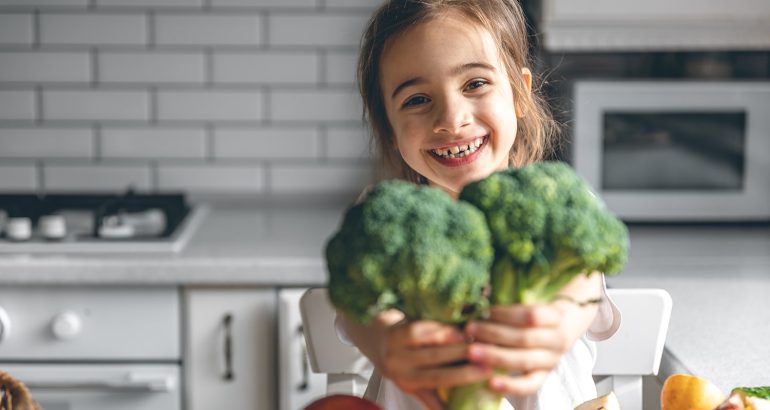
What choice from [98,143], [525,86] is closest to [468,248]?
[525,86]

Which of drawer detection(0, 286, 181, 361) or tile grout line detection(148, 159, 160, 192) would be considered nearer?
drawer detection(0, 286, 181, 361)

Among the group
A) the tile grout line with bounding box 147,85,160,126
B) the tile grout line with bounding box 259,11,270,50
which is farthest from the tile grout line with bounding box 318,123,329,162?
the tile grout line with bounding box 147,85,160,126

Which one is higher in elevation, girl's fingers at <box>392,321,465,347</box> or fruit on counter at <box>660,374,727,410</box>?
girl's fingers at <box>392,321,465,347</box>

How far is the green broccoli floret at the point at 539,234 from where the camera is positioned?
0.60 m

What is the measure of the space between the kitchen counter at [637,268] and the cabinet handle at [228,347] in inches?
3.0

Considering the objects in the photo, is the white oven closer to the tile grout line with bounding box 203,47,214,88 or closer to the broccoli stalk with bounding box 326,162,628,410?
the tile grout line with bounding box 203,47,214,88

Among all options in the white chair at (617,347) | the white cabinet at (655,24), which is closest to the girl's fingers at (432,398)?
the white chair at (617,347)

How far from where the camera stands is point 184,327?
178 cm

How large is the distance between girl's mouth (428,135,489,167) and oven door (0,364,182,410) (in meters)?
0.88

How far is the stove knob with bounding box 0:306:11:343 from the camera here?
5.75ft

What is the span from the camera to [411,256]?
0.57 m

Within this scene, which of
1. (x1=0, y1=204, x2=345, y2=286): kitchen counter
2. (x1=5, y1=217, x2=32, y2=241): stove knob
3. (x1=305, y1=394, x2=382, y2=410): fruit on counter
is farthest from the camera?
(x1=5, y1=217, x2=32, y2=241): stove knob

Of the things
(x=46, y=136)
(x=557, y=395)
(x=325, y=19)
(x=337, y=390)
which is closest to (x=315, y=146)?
(x=325, y=19)

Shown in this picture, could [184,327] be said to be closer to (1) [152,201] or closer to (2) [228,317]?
(2) [228,317]
